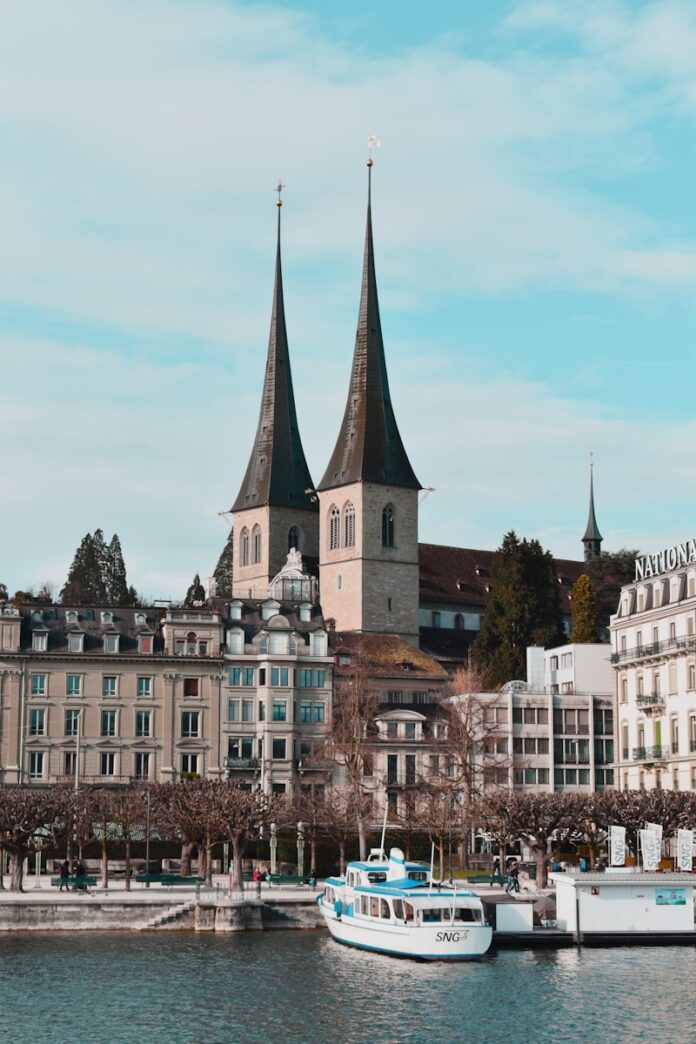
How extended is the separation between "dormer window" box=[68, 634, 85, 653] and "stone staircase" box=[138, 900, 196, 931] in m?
48.4

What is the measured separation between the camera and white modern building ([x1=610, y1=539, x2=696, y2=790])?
105312mm

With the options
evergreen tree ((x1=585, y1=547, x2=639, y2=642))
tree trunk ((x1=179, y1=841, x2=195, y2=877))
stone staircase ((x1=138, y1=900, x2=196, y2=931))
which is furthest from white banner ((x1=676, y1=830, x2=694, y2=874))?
evergreen tree ((x1=585, y1=547, x2=639, y2=642))

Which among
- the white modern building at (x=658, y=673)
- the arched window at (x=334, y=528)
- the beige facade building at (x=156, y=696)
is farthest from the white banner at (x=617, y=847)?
the arched window at (x=334, y=528)

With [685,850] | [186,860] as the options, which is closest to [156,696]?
[186,860]

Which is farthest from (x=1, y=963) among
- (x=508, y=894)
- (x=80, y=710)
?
(x=80, y=710)

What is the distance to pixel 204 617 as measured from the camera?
126375 millimetres

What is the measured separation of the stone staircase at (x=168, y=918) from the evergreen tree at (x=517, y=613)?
64.6 meters

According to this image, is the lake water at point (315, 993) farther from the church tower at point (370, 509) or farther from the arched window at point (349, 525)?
the arched window at point (349, 525)

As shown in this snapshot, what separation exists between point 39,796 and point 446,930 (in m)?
26.5

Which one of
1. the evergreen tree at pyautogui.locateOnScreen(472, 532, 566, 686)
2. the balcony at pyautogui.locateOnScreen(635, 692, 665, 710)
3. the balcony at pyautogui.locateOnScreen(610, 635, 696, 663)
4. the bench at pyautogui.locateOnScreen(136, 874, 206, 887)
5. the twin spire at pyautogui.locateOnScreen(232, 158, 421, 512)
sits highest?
the twin spire at pyautogui.locateOnScreen(232, 158, 421, 512)

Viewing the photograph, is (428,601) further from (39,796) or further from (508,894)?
(508,894)

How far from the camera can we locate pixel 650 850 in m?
79.5

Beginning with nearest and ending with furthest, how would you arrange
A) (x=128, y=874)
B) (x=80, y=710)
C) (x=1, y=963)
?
(x=1, y=963) < (x=128, y=874) < (x=80, y=710)

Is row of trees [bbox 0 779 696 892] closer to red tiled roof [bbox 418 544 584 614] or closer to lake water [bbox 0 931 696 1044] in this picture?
lake water [bbox 0 931 696 1044]
